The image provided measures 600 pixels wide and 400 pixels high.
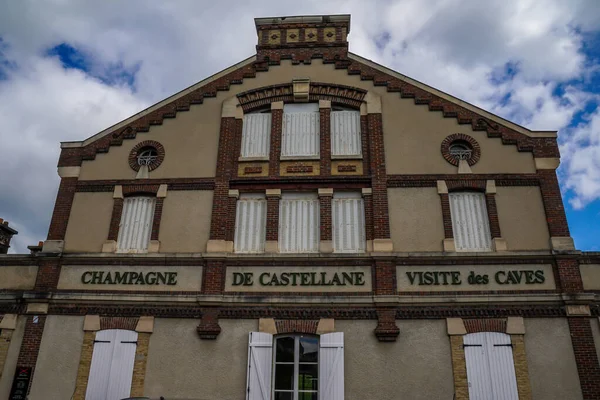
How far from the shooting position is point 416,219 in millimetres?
13797

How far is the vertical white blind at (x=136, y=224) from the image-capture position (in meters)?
14.4

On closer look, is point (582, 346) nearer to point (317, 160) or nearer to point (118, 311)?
point (317, 160)

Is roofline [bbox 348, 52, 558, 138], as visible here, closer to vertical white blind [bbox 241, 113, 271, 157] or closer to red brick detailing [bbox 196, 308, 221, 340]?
vertical white blind [bbox 241, 113, 271, 157]

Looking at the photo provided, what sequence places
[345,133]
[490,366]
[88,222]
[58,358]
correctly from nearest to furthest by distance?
[490,366], [58,358], [88,222], [345,133]

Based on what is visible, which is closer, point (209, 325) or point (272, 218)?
point (209, 325)

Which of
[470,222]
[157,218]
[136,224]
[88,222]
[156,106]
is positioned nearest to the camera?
[470,222]

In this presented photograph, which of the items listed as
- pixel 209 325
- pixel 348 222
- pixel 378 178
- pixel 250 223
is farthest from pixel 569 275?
pixel 209 325

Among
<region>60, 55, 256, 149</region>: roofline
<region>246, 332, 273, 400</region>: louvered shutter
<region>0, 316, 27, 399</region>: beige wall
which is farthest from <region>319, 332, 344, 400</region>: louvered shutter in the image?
<region>60, 55, 256, 149</region>: roofline

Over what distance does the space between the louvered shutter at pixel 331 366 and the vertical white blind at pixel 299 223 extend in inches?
99.4

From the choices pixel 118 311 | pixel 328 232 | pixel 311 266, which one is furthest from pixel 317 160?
pixel 118 311

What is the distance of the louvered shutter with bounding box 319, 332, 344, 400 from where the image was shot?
474 inches

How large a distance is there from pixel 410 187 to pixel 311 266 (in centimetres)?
365

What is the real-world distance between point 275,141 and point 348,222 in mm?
3412

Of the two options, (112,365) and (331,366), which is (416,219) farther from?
(112,365)
